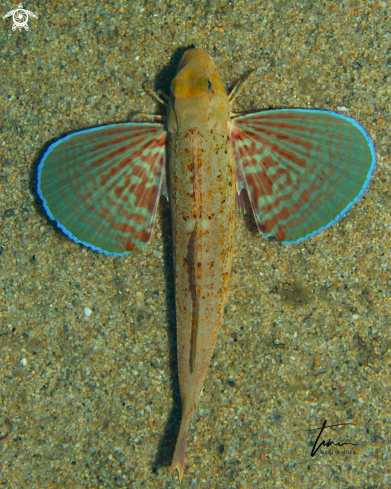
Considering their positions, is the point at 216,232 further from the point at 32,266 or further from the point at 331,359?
the point at 32,266

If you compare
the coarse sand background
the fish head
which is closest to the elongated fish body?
the fish head

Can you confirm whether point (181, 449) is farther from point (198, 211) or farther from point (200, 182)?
point (200, 182)

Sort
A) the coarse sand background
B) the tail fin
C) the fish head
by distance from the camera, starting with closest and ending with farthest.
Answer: the fish head → the tail fin → the coarse sand background

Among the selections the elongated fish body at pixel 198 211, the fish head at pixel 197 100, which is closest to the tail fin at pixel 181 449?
the elongated fish body at pixel 198 211

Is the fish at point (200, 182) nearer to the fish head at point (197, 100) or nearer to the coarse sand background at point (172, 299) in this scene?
the fish head at point (197, 100)

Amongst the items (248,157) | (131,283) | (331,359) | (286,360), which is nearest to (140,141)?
(248,157)

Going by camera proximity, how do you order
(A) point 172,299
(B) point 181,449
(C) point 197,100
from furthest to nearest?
1. (A) point 172,299
2. (B) point 181,449
3. (C) point 197,100

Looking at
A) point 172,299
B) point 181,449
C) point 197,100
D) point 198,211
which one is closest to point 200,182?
point 198,211

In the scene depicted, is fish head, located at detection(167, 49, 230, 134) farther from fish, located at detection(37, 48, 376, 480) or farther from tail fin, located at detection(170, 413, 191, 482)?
tail fin, located at detection(170, 413, 191, 482)
